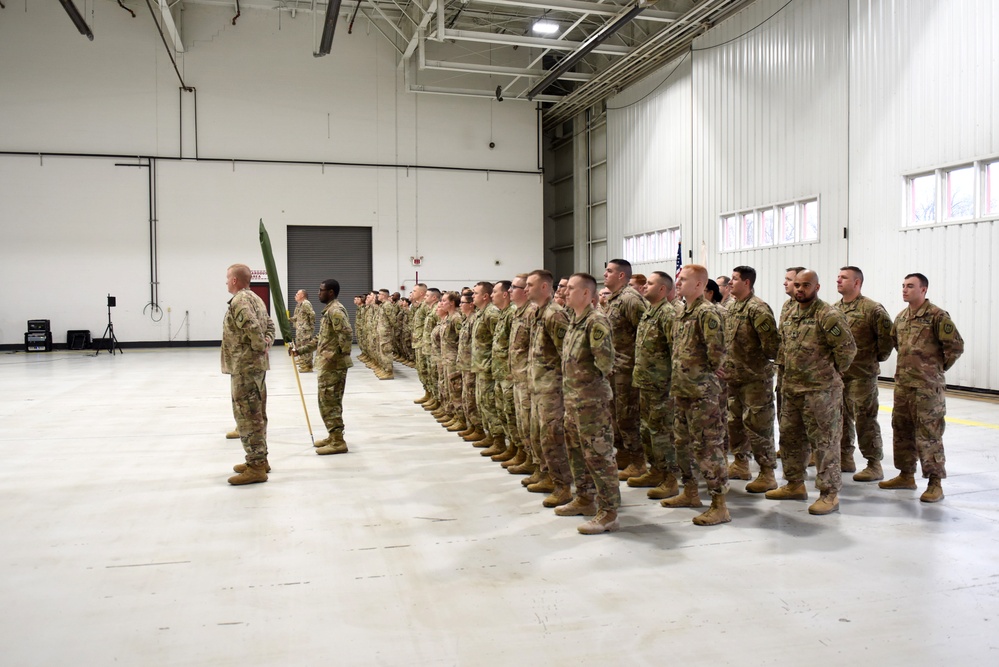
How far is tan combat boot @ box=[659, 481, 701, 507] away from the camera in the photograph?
15.6 ft

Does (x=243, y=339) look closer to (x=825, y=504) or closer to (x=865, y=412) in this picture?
(x=825, y=504)

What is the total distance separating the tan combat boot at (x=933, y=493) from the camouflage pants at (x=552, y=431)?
2.44 meters

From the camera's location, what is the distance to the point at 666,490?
4.98m

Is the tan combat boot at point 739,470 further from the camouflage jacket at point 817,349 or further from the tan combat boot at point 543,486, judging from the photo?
the tan combat boot at point 543,486

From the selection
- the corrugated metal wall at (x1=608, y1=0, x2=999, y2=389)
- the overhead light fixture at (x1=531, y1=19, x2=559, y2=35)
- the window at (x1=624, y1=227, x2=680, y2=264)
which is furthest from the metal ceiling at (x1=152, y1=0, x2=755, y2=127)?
the window at (x1=624, y1=227, x2=680, y2=264)

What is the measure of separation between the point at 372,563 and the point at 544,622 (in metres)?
1.15

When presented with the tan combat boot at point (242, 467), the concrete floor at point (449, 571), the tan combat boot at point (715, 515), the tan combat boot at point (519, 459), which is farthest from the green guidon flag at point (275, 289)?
the tan combat boot at point (715, 515)

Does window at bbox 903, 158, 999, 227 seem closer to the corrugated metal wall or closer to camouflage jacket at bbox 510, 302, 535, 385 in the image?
the corrugated metal wall

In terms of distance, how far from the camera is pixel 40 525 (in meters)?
4.48

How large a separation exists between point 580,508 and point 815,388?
175cm

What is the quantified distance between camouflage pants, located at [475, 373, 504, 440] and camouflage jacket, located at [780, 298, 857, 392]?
103 inches

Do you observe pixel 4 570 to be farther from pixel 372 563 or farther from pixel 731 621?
pixel 731 621

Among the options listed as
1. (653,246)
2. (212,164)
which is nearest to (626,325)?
(653,246)

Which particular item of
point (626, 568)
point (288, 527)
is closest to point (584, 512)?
point (626, 568)
